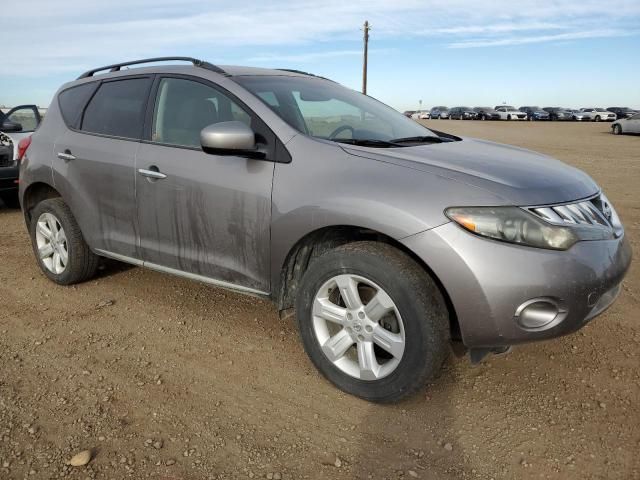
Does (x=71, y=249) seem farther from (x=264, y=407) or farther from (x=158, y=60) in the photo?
(x=264, y=407)

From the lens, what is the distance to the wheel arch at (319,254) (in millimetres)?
2662

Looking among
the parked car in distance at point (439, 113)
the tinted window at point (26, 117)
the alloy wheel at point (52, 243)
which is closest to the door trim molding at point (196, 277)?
the alloy wheel at point (52, 243)

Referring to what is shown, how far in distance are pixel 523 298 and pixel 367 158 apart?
1.02 m

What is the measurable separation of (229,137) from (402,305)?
1253 millimetres

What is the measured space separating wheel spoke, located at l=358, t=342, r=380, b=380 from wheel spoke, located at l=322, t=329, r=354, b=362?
8cm

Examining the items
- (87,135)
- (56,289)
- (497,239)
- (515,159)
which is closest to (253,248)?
(497,239)

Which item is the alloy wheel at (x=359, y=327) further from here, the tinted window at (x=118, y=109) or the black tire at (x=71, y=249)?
the black tire at (x=71, y=249)

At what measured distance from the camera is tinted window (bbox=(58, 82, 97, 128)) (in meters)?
4.22

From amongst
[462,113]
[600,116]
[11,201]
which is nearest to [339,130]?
[11,201]

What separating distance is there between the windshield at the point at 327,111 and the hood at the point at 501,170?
41 centimetres

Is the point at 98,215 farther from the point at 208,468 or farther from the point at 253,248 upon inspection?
the point at 208,468

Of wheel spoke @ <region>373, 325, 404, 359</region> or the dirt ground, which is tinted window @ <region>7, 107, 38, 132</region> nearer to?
the dirt ground

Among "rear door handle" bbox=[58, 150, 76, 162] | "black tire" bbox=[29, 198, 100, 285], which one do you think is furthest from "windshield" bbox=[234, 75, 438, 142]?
"black tire" bbox=[29, 198, 100, 285]

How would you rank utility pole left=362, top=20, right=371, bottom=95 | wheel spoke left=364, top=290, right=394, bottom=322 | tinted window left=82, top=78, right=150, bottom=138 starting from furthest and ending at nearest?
utility pole left=362, top=20, right=371, bottom=95 < tinted window left=82, top=78, right=150, bottom=138 < wheel spoke left=364, top=290, right=394, bottom=322
